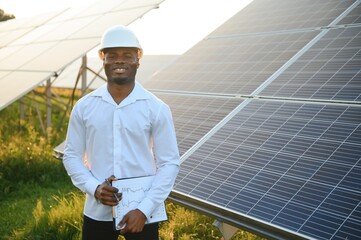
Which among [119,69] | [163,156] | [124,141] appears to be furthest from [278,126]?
[119,69]

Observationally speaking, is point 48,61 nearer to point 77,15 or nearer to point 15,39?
point 77,15

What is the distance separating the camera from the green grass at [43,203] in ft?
16.4

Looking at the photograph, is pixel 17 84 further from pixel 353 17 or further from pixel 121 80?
pixel 353 17

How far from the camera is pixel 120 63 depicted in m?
2.53

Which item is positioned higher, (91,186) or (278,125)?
(91,186)

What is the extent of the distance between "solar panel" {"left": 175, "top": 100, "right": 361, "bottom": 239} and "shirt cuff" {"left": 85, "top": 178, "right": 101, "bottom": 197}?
4.27 feet

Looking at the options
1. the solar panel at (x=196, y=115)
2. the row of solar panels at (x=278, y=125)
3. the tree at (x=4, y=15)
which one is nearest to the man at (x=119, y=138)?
the row of solar panels at (x=278, y=125)

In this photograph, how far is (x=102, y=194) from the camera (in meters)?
2.45

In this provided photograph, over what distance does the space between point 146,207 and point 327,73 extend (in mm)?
3330

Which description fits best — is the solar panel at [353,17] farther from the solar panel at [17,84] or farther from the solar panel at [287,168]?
the solar panel at [17,84]

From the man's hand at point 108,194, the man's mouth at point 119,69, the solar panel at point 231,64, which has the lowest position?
the solar panel at point 231,64

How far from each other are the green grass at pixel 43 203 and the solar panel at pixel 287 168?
115cm

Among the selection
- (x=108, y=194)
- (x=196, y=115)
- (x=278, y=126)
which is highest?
(x=108, y=194)

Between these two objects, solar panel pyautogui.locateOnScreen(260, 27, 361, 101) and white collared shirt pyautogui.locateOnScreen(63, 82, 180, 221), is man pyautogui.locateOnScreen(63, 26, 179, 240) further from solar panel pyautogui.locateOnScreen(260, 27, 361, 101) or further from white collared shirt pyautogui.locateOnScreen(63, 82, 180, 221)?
solar panel pyautogui.locateOnScreen(260, 27, 361, 101)
